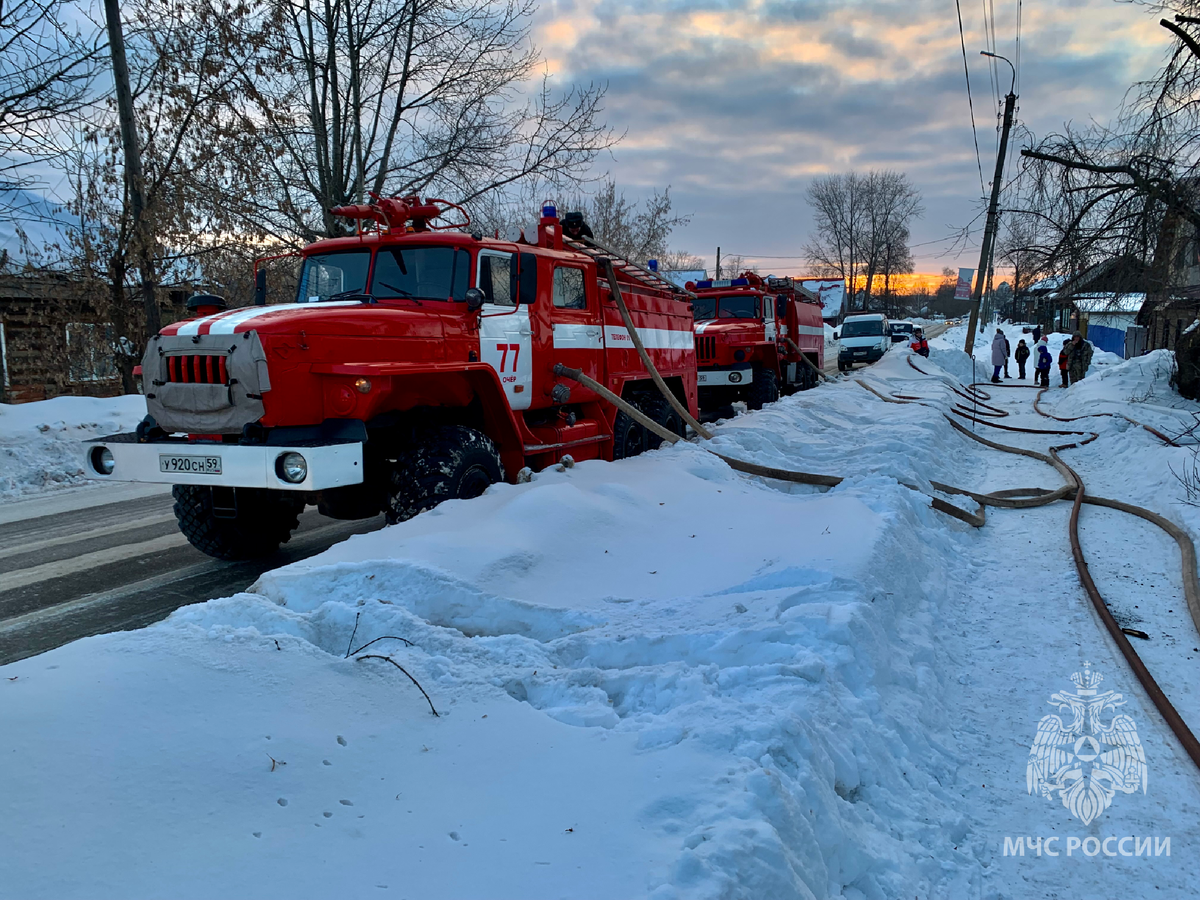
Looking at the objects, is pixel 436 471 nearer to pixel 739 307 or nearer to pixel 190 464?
pixel 190 464

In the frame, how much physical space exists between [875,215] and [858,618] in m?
79.9

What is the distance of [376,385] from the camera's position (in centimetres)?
512

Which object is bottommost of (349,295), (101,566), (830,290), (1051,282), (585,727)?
(101,566)

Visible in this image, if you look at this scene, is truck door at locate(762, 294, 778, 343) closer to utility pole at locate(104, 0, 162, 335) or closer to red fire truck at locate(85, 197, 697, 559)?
red fire truck at locate(85, 197, 697, 559)

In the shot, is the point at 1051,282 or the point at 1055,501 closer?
the point at 1055,501

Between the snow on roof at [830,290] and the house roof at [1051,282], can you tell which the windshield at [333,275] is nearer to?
the house roof at [1051,282]

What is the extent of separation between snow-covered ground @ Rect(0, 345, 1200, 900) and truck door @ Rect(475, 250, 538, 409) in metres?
1.53

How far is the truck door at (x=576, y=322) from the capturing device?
751 centimetres

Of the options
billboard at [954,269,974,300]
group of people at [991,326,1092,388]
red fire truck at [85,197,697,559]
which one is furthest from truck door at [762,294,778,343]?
billboard at [954,269,974,300]

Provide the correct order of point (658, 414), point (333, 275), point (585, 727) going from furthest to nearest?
point (658, 414), point (333, 275), point (585, 727)

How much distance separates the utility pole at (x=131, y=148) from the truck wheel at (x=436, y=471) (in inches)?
360

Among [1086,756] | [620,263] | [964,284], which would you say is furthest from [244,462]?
[964,284]

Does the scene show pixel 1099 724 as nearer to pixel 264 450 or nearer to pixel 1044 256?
pixel 264 450

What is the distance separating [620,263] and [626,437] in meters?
2.21
